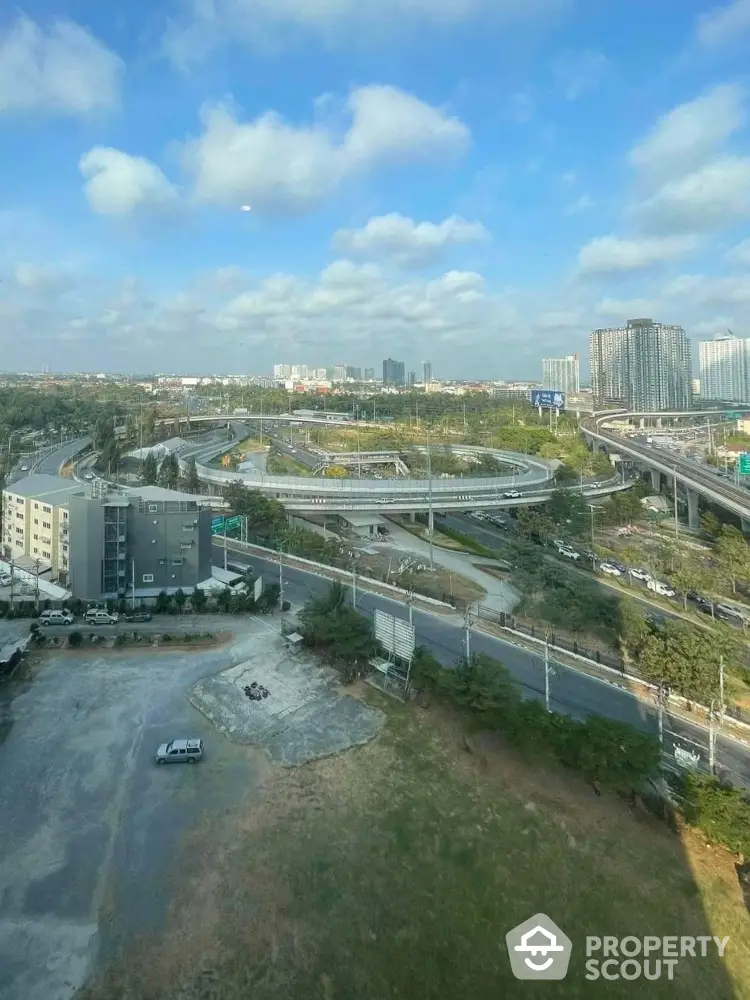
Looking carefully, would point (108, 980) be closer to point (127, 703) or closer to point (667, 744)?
point (127, 703)

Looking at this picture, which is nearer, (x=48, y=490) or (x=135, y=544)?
(x=135, y=544)

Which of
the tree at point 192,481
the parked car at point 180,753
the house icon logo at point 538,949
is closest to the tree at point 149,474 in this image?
the tree at point 192,481

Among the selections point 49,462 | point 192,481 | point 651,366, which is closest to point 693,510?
point 192,481

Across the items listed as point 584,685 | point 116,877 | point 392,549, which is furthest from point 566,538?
point 116,877

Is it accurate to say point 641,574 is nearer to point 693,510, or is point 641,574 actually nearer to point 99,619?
point 693,510

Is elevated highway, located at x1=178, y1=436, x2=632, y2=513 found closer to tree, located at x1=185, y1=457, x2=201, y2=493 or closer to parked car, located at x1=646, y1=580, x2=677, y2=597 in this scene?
tree, located at x1=185, y1=457, x2=201, y2=493

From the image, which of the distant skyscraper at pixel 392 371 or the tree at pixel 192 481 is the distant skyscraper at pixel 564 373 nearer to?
the distant skyscraper at pixel 392 371
